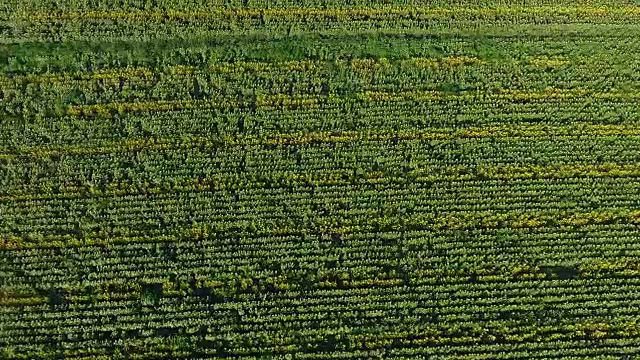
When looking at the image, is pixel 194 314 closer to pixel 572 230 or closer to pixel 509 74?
pixel 572 230

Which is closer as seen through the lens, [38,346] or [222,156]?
[38,346]

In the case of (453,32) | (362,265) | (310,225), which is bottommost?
(362,265)

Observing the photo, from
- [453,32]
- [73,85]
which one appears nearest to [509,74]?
Answer: [453,32]

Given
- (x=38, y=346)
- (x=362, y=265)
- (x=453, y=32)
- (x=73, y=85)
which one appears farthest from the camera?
(x=453, y=32)

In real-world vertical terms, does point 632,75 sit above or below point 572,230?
above

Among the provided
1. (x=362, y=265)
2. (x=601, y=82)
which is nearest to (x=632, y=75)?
(x=601, y=82)

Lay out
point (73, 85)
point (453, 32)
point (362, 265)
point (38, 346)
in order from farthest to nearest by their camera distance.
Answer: point (453, 32), point (73, 85), point (362, 265), point (38, 346)
